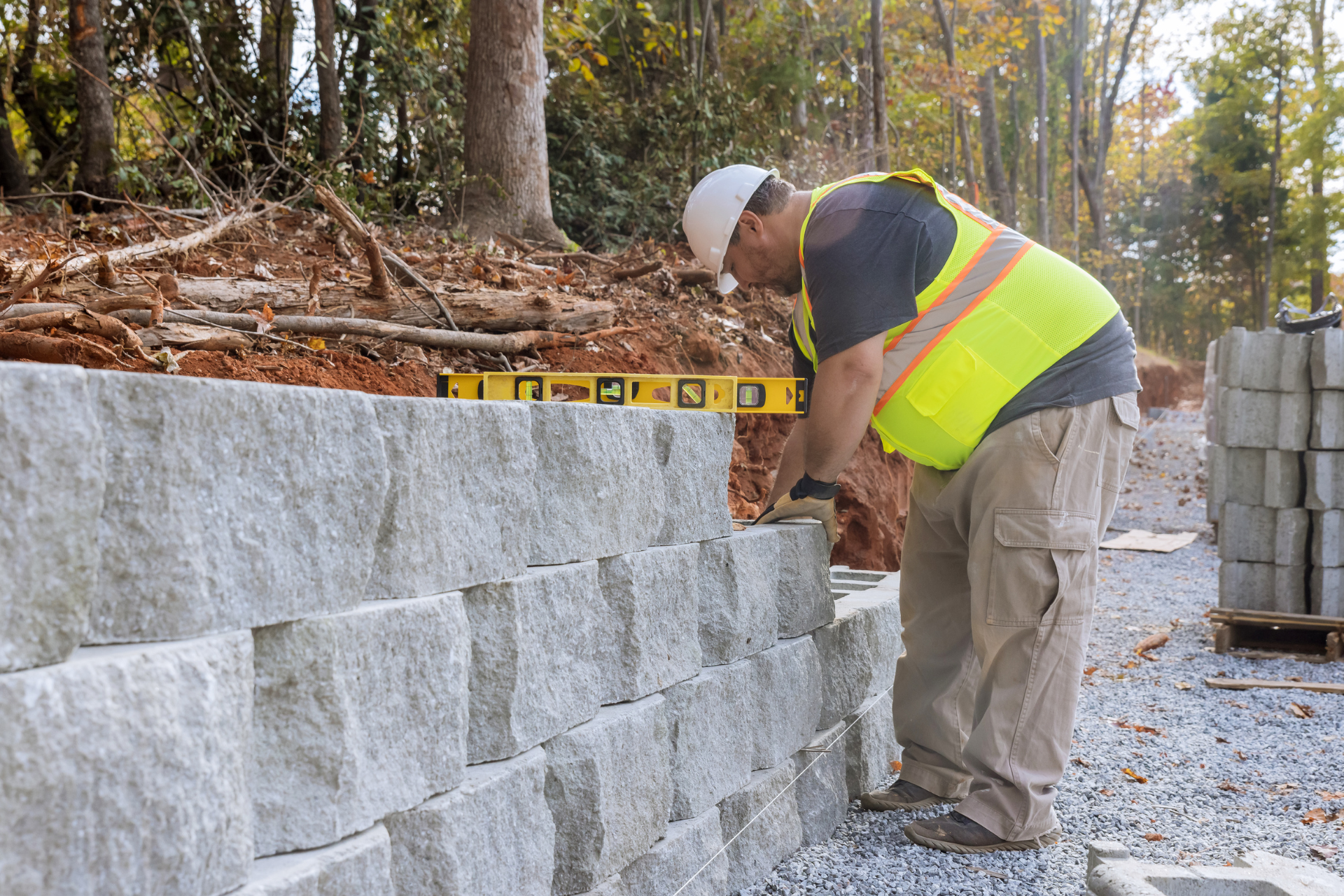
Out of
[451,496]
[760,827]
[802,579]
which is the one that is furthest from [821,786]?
[451,496]

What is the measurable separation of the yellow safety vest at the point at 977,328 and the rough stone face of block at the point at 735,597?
2.24ft

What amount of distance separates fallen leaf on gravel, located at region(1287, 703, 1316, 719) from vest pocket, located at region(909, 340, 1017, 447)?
11.4ft

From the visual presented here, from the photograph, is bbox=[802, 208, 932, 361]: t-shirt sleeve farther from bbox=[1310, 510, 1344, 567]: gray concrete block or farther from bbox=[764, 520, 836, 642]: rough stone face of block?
bbox=[1310, 510, 1344, 567]: gray concrete block

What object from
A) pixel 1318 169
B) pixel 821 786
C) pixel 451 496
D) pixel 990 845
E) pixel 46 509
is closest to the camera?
pixel 46 509

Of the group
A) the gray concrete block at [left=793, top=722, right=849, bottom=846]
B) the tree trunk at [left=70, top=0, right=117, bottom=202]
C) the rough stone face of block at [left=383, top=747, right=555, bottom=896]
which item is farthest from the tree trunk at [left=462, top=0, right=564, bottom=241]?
the rough stone face of block at [left=383, top=747, right=555, bottom=896]

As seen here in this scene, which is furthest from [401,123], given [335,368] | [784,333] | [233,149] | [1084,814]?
[1084,814]

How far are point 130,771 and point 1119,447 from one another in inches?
118

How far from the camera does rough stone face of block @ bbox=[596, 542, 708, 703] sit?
2453mm

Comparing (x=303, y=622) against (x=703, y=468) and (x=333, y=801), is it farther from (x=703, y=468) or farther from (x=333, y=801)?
(x=703, y=468)

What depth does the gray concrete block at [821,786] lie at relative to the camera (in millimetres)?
3428

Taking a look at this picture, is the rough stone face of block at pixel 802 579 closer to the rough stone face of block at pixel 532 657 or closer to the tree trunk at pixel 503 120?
the rough stone face of block at pixel 532 657

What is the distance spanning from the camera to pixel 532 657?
2119 millimetres

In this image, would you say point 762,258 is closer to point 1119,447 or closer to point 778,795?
point 1119,447

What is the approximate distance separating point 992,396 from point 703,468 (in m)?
1.02
